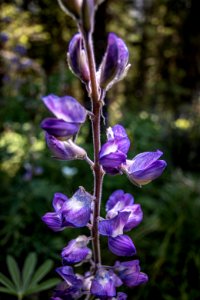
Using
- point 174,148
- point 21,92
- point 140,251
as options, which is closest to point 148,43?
point 174,148

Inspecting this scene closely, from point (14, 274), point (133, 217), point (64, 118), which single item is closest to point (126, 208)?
point (133, 217)

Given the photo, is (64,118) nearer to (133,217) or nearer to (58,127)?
(58,127)

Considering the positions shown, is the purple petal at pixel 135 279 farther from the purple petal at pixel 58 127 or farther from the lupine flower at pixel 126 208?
the purple petal at pixel 58 127

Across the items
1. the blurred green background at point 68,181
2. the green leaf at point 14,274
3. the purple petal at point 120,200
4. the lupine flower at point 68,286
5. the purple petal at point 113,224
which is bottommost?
the blurred green background at point 68,181

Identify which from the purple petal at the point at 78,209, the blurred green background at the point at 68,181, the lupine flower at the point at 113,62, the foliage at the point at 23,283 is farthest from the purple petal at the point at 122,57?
the blurred green background at the point at 68,181

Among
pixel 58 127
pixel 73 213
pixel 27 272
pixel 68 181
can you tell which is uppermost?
pixel 58 127

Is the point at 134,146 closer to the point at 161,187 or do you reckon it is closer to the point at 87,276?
the point at 161,187
